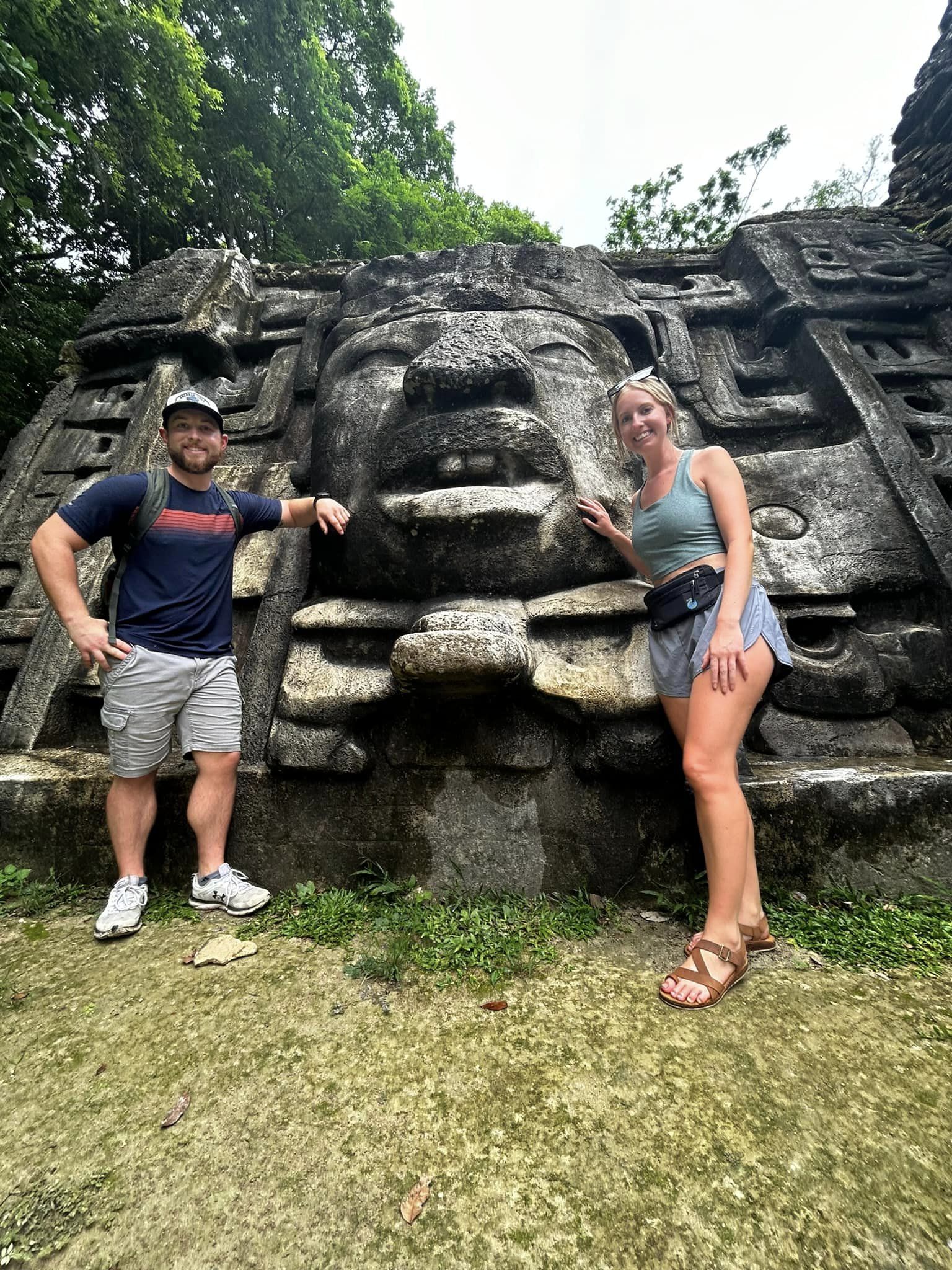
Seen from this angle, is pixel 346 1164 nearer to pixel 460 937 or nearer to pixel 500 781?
pixel 460 937

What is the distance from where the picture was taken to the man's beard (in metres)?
2.43

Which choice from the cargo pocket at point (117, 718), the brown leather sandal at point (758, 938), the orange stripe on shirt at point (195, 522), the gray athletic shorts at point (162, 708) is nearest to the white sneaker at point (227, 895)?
the gray athletic shorts at point (162, 708)

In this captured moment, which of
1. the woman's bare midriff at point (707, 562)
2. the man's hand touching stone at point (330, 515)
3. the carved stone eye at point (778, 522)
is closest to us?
the woman's bare midriff at point (707, 562)

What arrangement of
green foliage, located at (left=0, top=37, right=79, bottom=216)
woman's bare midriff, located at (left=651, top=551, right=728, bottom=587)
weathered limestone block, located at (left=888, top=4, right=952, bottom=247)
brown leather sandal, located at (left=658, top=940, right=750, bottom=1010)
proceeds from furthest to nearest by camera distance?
1. weathered limestone block, located at (left=888, top=4, right=952, bottom=247)
2. green foliage, located at (left=0, top=37, right=79, bottom=216)
3. woman's bare midriff, located at (left=651, top=551, right=728, bottom=587)
4. brown leather sandal, located at (left=658, top=940, right=750, bottom=1010)

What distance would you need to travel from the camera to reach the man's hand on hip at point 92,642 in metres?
2.08

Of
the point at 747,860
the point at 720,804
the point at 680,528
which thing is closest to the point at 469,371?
the point at 680,528

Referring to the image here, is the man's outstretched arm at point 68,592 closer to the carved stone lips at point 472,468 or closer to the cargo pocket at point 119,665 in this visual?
the cargo pocket at point 119,665

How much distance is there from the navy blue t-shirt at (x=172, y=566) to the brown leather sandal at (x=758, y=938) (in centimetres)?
223

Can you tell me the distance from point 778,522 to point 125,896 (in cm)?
360

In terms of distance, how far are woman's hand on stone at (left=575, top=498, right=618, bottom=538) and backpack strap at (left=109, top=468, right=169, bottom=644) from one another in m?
1.79

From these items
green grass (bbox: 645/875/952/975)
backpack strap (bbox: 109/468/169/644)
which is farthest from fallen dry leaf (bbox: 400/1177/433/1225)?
backpack strap (bbox: 109/468/169/644)

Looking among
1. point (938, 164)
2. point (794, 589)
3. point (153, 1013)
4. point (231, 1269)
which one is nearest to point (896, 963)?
point (794, 589)

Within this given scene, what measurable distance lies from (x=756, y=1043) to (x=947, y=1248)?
50 centimetres

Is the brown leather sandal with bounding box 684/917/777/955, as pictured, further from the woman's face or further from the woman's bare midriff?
the woman's face
